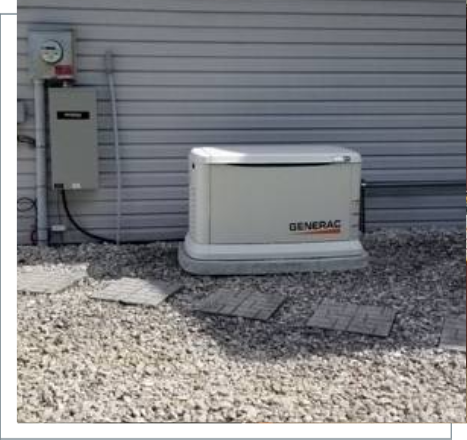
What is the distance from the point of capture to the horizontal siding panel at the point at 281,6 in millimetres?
5934

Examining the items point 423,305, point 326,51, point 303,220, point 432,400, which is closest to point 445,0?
point 326,51

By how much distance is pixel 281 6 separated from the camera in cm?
618

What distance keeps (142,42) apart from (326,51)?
164 centimetres

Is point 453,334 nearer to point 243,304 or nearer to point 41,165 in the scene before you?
point 243,304

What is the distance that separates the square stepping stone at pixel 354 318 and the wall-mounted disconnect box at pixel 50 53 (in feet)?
9.44

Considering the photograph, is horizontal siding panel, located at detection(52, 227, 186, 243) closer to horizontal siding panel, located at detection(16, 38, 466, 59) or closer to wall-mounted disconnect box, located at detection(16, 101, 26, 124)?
wall-mounted disconnect box, located at detection(16, 101, 26, 124)

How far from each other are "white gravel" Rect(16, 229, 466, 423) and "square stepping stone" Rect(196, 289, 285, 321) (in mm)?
86

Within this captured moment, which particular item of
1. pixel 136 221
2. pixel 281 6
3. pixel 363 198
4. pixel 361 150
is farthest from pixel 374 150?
pixel 136 221

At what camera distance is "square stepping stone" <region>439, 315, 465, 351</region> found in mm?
4027

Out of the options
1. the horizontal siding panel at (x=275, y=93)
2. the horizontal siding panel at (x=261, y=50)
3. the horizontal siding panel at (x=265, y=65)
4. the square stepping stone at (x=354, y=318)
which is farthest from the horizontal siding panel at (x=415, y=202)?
the square stepping stone at (x=354, y=318)

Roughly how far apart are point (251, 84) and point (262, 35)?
0.43 m

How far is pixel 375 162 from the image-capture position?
6.65 meters

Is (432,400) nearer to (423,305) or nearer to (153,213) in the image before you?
(423,305)

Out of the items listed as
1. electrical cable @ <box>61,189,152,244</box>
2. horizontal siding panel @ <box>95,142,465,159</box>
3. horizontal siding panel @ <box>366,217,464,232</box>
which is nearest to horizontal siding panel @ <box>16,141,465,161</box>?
horizontal siding panel @ <box>95,142,465,159</box>
